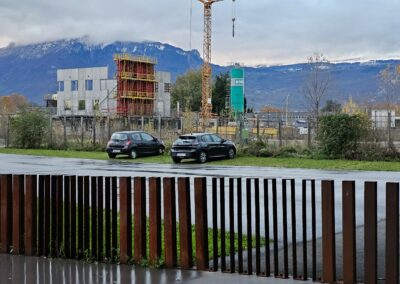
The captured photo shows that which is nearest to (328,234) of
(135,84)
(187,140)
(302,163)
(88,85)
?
(302,163)

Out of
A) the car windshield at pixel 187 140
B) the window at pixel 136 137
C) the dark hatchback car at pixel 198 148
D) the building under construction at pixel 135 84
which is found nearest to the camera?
the dark hatchback car at pixel 198 148

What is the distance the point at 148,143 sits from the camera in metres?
37.1

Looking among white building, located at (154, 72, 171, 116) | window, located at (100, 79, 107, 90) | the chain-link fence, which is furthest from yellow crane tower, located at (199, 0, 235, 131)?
the chain-link fence

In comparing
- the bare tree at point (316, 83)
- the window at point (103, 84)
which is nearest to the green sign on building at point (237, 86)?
the bare tree at point (316, 83)

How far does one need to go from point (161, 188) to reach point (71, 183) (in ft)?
3.94

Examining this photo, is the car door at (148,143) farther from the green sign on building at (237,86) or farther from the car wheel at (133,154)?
the green sign on building at (237,86)

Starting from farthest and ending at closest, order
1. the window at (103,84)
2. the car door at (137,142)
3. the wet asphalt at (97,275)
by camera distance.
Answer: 1. the window at (103,84)
2. the car door at (137,142)
3. the wet asphalt at (97,275)

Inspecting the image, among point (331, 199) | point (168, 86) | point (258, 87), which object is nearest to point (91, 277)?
point (331, 199)

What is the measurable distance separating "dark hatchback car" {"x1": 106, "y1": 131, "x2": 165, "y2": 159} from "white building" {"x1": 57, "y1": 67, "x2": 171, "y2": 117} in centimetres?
6113

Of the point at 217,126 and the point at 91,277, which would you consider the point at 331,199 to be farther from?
the point at 217,126

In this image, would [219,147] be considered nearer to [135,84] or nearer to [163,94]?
[135,84]

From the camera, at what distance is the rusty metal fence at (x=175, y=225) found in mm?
6574

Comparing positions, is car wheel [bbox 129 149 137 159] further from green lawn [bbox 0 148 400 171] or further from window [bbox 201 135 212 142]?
window [bbox 201 135 212 142]

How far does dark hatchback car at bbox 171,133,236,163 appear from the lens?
32.5 meters
